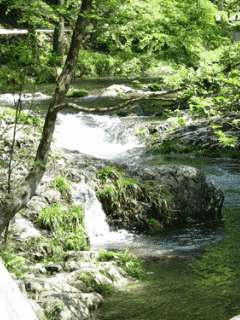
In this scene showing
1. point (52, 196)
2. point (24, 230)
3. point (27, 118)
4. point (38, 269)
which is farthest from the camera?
point (52, 196)

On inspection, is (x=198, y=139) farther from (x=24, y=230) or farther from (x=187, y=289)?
(x=187, y=289)

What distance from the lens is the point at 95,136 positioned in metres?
23.4

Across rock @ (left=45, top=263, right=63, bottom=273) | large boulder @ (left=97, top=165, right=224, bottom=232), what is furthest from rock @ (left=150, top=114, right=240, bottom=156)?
rock @ (left=45, top=263, right=63, bottom=273)

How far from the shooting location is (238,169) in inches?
713

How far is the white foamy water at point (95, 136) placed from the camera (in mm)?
22250

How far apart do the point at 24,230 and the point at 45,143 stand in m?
3.50

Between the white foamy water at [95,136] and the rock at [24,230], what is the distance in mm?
10246

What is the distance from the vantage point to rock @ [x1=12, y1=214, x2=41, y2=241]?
1059 cm

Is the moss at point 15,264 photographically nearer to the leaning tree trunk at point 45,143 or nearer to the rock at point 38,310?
the rock at point 38,310

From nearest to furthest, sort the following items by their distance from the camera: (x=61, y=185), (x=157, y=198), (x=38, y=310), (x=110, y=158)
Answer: (x=38, y=310), (x=61, y=185), (x=157, y=198), (x=110, y=158)

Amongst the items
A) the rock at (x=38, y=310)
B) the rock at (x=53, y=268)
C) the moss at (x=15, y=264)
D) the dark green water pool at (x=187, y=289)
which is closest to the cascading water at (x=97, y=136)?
the dark green water pool at (x=187, y=289)

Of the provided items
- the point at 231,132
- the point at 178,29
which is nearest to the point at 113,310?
the point at 178,29

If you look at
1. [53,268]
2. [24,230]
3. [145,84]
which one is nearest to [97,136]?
[24,230]

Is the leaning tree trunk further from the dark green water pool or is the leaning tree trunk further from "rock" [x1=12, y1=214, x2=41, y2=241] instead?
"rock" [x1=12, y1=214, x2=41, y2=241]
